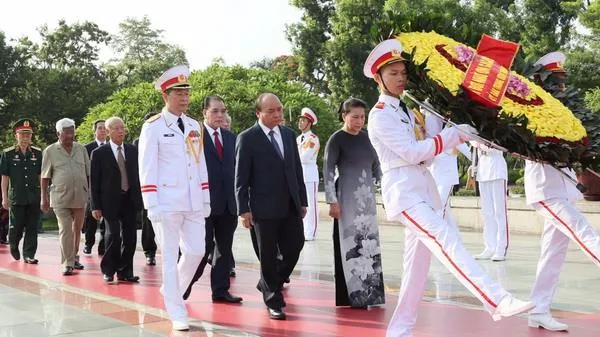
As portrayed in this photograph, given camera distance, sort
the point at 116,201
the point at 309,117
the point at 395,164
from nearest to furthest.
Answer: the point at 395,164
the point at 116,201
the point at 309,117

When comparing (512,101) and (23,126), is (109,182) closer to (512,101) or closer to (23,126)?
(23,126)

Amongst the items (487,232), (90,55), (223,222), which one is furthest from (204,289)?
(90,55)

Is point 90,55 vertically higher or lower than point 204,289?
higher

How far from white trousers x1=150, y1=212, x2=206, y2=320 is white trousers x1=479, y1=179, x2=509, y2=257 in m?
4.90

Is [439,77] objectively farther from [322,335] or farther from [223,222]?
[223,222]

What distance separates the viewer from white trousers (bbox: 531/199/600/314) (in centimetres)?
551

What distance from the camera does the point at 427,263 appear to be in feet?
16.7

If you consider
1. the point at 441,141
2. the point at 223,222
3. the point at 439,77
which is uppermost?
the point at 439,77

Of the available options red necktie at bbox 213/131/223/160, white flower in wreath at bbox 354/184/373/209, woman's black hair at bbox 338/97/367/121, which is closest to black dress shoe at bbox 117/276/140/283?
red necktie at bbox 213/131/223/160

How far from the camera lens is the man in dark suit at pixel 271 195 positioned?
6484 millimetres

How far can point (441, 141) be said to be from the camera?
473 cm

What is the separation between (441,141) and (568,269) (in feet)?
16.2

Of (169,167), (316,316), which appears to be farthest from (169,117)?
(316,316)

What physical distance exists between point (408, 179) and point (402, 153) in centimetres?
19
